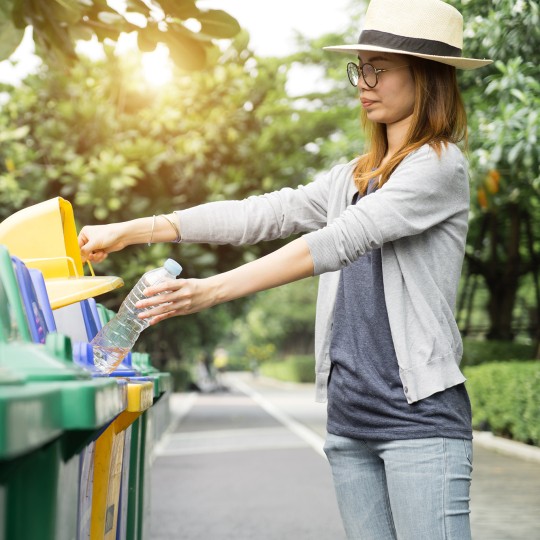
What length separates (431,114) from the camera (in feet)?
9.69

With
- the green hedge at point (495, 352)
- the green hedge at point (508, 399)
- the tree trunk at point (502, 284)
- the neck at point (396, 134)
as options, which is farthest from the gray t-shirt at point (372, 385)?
the tree trunk at point (502, 284)

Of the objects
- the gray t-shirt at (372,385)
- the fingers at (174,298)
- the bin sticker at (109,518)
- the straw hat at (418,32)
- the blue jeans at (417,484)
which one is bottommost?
the bin sticker at (109,518)

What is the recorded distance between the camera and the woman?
2725 mm

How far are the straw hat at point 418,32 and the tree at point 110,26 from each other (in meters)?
1.51

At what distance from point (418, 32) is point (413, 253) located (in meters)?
0.55

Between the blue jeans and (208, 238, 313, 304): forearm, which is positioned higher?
(208, 238, 313, 304): forearm

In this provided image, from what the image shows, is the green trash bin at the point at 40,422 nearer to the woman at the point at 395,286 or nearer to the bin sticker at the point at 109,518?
the woman at the point at 395,286

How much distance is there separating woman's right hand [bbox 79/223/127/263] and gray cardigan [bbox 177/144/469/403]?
60 centimetres

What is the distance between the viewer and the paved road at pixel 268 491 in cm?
827

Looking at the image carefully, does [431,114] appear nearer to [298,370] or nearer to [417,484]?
[417,484]

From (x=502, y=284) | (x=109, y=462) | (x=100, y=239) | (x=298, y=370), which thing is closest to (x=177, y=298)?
(x=109, y=462)

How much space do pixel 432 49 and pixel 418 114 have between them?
0.16 metres

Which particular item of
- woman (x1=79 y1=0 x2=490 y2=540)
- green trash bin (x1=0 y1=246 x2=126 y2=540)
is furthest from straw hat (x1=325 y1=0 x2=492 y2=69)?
Answer: green trash bin (x1=0 y1=246 x2=126 y2=540)

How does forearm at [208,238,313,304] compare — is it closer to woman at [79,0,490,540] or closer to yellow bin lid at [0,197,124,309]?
woman at [79,0,490,540]
